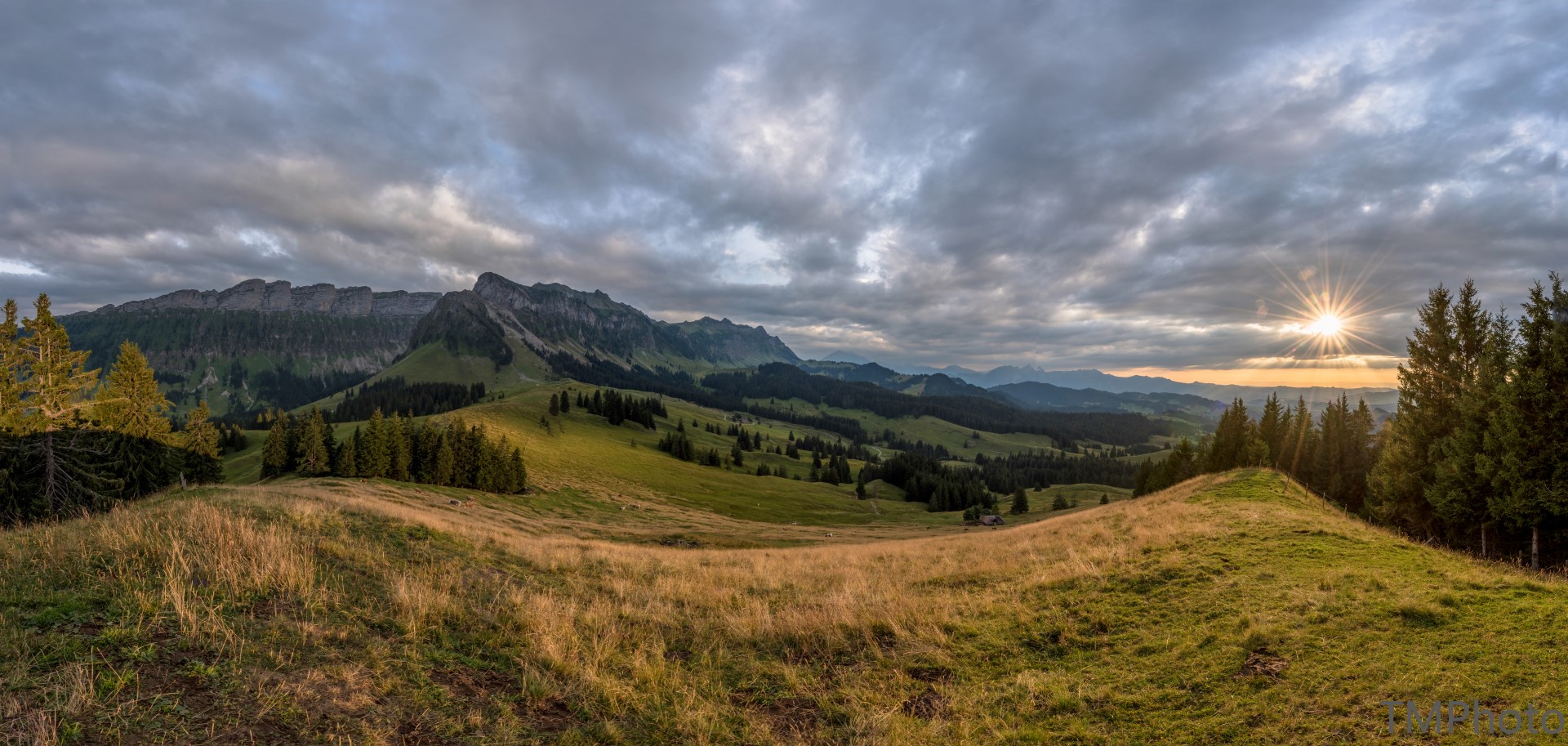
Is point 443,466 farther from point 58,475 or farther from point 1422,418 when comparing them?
point 1422,418

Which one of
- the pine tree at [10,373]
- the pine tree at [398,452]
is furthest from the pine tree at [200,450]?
the pine tree at [10,373]

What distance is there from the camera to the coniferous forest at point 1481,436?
20.3 m

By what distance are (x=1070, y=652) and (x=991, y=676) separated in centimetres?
188

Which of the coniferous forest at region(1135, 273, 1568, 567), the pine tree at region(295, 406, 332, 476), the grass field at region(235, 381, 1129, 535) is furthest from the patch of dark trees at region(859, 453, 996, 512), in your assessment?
the pine tree at region(295, 406, 332, 476)

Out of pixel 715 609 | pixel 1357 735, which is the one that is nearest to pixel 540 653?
pixel 715 609

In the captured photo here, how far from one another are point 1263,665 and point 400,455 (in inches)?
3180

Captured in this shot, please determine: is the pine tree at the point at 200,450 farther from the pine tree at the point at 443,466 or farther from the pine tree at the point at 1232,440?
the pine tree at the point at 1232,440

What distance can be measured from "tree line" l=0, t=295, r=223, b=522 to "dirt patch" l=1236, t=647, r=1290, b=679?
32619mm

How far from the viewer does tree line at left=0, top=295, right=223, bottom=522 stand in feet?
86.7

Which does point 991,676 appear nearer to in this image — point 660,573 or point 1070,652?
point 1070,652

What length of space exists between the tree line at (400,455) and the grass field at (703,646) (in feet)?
197

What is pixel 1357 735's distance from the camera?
6.13 m

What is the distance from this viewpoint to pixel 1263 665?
805 cm

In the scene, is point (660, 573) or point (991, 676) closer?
point (991, 676)
